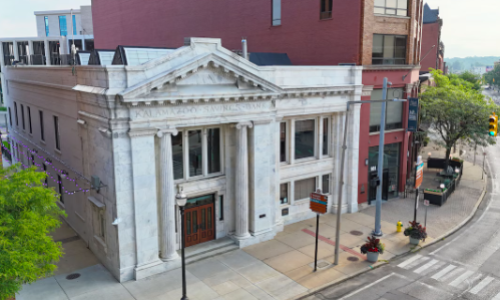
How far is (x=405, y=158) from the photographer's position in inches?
1302

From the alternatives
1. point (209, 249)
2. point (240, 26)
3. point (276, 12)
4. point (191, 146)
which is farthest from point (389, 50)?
point (209, 249)

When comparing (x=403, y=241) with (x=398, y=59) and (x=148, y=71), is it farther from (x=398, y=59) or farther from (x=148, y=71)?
(x=148, y=71)

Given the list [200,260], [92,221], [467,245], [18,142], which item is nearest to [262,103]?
[200,260]

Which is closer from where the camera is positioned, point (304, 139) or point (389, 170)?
point (304, 139)

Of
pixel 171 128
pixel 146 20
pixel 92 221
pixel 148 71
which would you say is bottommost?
pixel 92 221

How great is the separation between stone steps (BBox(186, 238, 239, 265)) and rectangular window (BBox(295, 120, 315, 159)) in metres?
7.64

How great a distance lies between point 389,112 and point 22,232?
85.2ft

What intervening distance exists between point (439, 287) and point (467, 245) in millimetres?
6502

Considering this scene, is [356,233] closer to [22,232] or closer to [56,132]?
[22,232]

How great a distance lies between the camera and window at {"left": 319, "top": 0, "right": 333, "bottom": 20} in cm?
2967

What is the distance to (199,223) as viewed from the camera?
76.1 ft

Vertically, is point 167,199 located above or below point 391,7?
below

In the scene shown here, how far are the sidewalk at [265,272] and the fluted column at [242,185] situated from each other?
1225mm

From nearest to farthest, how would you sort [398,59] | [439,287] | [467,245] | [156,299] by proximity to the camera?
[156,299] < [439,287] < [467,245] < [398,59]
